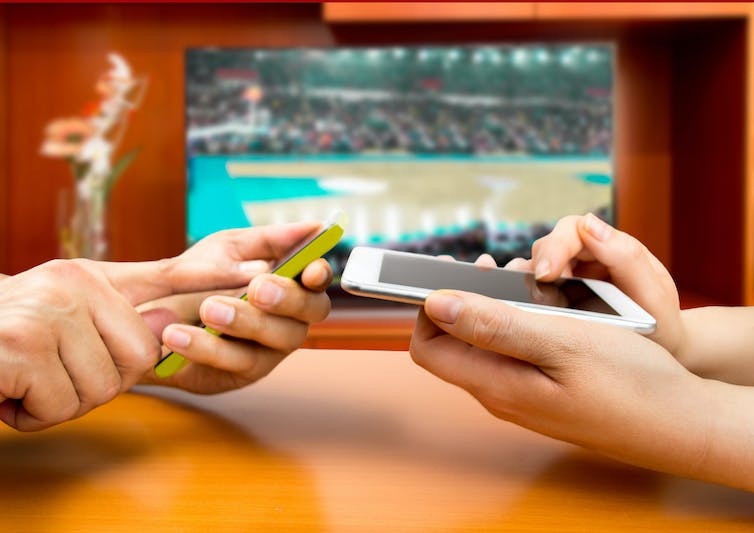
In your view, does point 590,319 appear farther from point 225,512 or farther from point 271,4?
point 271,4

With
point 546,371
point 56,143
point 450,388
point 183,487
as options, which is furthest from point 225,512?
point 56,143

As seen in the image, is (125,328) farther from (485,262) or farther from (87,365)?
(485,262)

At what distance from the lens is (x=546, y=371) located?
42cm

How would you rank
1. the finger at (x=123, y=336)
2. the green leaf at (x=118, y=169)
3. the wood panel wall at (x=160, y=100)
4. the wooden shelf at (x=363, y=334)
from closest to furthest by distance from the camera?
1. the finger at (x=123, y=336)
2. the wooden shelf at (x=363, y=334)
3. the green leaf at (x=118, y=169)
4. the wood panel wall at (x=160, y=100)

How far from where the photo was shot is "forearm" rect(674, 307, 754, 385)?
1.97ft

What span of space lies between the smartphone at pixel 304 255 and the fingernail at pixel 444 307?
98 mm

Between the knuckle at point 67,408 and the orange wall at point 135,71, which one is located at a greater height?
the orange wall at point 135,71

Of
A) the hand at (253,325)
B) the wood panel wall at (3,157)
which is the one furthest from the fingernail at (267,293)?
the wood panel wall at (3,157)

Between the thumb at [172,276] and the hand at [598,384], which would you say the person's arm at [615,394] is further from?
the thumb at [172,276]

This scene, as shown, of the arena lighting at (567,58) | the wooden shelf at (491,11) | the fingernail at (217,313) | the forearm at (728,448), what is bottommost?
the forearm at (728,448)

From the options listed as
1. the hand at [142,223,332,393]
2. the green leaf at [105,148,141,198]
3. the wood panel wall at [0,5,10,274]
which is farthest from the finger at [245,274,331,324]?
the wood panel wall at [0,5,10,274]

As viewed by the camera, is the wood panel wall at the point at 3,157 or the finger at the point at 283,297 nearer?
the finger at the point at 283,297

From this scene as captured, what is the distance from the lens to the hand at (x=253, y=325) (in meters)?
0.52

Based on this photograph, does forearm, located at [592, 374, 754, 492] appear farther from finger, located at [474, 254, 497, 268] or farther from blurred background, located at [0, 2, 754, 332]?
blurred background, located at [0, 2, 754, 332]
